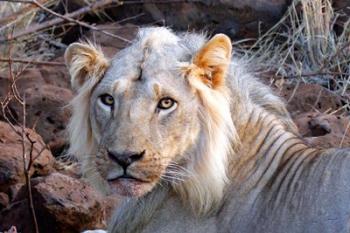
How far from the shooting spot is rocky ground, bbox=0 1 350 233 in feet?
22.0

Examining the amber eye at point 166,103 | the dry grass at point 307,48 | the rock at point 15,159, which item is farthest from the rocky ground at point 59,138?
the amber eye at point 166,103

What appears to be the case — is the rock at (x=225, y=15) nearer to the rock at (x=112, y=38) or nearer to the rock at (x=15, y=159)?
the rock at (x=112, y=38)

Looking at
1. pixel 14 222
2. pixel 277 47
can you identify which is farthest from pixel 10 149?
pixel 277 47

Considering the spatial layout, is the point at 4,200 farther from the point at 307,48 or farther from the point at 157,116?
the point at 307,48

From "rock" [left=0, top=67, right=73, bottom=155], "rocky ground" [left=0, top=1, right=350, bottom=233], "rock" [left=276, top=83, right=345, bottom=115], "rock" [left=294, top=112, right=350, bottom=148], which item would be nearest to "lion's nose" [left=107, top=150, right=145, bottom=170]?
"rocky ground" [left=0, top=1, right=350, bottom=233]

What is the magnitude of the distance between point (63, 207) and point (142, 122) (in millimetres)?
1502

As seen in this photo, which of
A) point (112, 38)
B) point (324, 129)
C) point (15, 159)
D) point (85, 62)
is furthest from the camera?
point (112, 38)

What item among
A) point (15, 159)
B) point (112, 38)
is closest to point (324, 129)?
point (15, 159)

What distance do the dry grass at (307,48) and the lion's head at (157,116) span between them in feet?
10.7

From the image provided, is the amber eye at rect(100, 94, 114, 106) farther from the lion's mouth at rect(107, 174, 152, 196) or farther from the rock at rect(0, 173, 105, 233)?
the rock at rect(0, 173, 105, 233)

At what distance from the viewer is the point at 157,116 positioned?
538 centimetres

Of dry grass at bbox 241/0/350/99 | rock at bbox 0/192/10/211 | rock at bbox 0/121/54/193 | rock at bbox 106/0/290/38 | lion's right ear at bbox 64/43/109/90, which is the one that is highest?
lion's right ear at bbox 64/43/109/90

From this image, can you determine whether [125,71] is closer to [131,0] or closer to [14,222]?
[14,222]

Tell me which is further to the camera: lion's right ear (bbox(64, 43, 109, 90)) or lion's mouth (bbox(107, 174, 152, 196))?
lion's right ear (bbox(64, 43, 109, 90))
